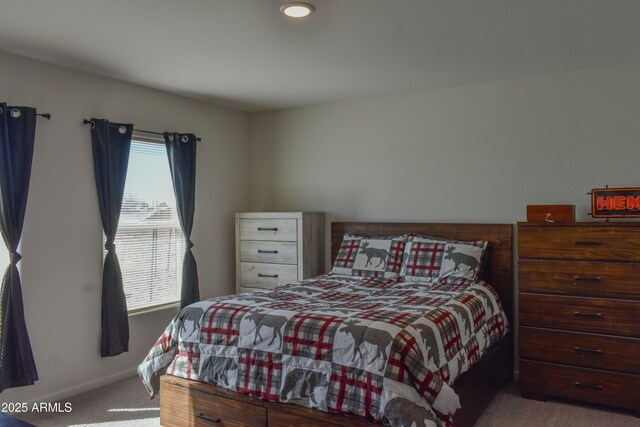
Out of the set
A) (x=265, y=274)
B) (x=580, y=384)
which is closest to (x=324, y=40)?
(x=265, y=274)

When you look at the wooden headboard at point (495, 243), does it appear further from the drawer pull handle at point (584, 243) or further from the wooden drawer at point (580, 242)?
the drawer pull handle at point (584, 243)

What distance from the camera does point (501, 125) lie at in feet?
12.5

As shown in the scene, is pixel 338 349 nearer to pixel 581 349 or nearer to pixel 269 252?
pixel 581 349

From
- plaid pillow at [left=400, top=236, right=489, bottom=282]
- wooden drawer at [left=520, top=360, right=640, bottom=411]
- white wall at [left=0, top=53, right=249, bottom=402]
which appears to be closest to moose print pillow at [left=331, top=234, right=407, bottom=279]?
plaid pillow at [left=400, top=236, right=489, bottom=282]

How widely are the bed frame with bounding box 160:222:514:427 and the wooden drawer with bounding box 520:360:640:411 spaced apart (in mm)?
203

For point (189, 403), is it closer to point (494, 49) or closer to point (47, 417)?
point (47, 417)

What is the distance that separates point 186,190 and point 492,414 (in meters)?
2.86

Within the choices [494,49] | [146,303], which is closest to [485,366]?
[494,49]

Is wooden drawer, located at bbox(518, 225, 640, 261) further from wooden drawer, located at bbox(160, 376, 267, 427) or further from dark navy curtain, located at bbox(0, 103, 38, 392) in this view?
dark navy curtain, located at bbox(0, 103, 38, 392)

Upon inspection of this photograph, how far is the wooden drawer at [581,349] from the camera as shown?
9.75ft

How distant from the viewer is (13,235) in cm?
302

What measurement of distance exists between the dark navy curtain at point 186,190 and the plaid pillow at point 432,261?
1.79m

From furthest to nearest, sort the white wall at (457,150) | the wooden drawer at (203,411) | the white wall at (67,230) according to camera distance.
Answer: the white wall at (457,150), the white wall at (67,230), the wooden drawer at (203,411)

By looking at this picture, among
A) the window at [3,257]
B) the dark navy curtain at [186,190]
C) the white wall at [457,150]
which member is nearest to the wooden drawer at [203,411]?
the window at [3,257]
